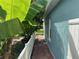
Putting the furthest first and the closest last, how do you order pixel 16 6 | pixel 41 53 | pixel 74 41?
1. pixel 41 53
2. pixel 16 6
3. pixel 74 41

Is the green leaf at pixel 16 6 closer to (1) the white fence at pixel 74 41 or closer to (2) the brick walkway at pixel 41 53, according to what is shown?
(1) the white fence at pixel 74 41

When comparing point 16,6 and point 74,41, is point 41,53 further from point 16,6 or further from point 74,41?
point 74,41

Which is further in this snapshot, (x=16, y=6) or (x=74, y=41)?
(x=16, y=6)

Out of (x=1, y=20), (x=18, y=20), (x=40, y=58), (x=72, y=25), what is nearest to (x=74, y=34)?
(x=72, y=25)

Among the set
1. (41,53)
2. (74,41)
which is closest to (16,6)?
(74,41)

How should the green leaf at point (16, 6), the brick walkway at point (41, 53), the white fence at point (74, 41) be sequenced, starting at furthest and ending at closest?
the brick walkway at point (41, 53) → the green leaf at point (16, 6) → the white fence at point (74, 41)

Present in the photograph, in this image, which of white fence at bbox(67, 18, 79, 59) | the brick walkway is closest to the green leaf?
white fence at bbox(67, 18, 79, 59)

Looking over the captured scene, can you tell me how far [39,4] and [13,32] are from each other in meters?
3.82

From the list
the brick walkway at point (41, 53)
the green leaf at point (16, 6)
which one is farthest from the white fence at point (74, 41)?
the brick walkway at point (41, 53)

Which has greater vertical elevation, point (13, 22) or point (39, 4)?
point (39, 4)

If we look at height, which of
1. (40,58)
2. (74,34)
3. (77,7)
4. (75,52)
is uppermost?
(77,7)

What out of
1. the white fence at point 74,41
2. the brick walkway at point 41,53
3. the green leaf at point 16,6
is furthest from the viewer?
the brick walkway at point 41,53

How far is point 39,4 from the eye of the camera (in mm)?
11211

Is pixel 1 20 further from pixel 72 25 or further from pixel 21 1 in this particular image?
pixel 72 25
